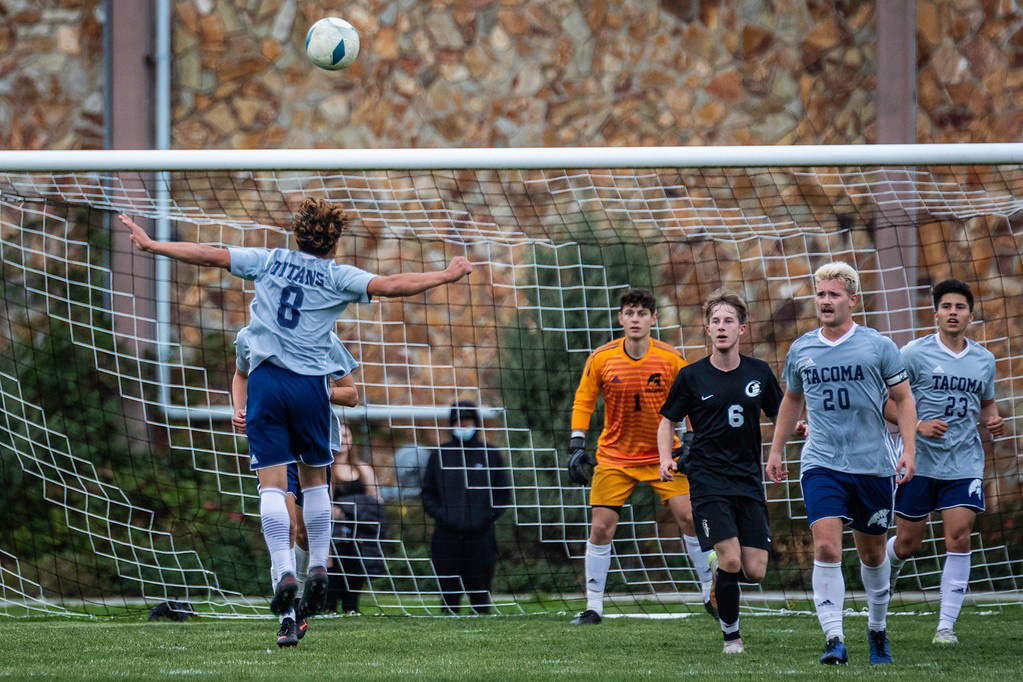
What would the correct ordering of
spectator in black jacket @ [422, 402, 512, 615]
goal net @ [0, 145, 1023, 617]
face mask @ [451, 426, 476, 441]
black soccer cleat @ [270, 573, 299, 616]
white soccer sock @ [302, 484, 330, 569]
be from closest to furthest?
black soccer cleat @ [270, 573, 299, 616], white soccer sock @ [302, 484, 330, 569], goal net @ [0, 145, 1023, 617], spectator in black jacket @ [422, 402, 512, 615], face mask @ [451, 426, 476, 441]

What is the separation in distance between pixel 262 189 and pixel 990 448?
6.99 metres

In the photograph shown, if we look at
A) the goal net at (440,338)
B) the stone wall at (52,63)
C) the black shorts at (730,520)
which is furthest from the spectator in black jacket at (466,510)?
the stone wall at (52,63)

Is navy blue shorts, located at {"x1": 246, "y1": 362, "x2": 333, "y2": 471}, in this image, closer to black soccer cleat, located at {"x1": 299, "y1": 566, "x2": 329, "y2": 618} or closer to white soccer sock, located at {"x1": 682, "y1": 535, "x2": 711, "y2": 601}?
black soccer cleat, located at {"x1": 299, "y1": 566, "x2": 329, "y2": 618}

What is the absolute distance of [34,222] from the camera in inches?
492

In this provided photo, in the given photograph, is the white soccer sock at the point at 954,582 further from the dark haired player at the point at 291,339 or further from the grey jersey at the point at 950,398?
the dark haired player at the point at 291,339

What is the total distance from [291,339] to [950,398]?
372 centimetres

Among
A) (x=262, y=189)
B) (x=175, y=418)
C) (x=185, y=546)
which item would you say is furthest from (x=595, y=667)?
(x=262, y=189)

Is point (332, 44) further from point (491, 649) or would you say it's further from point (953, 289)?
point (953, 289)

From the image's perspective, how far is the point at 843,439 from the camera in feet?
20.2

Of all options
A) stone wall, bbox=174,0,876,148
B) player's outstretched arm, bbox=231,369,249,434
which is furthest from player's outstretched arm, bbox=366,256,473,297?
stone wall, bbox=174,0,876,148

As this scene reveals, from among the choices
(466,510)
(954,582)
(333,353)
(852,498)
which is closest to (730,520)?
(852,498)

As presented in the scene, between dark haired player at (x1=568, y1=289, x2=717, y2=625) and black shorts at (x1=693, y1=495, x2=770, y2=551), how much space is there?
5.25ft

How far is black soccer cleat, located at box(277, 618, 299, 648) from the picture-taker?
6082 mm

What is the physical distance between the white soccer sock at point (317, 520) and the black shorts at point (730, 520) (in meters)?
1.86
